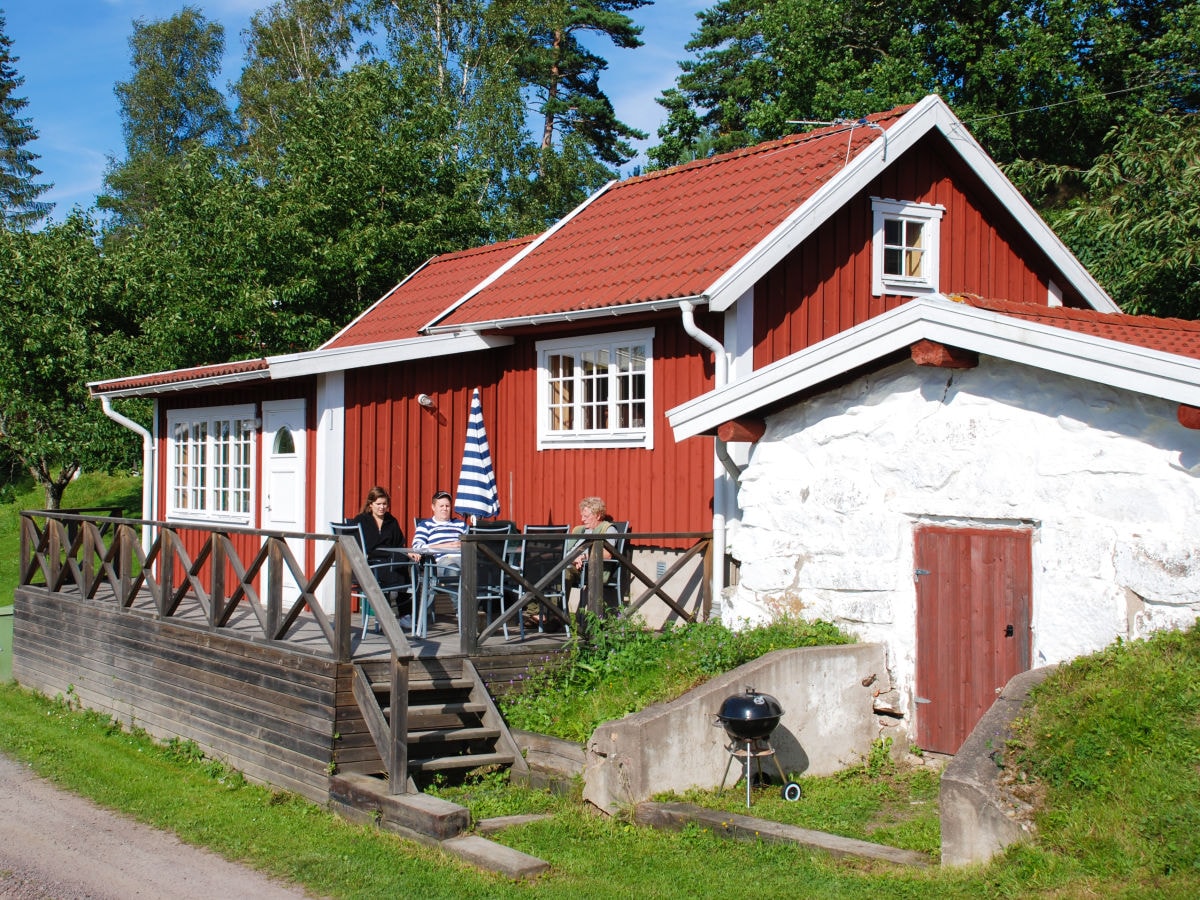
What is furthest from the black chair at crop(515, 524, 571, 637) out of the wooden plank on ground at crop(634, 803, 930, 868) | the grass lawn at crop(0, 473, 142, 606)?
the grass lawn at crop(0, 473, 142, 606)

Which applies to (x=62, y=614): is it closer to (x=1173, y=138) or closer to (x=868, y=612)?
(x=868, y=612)

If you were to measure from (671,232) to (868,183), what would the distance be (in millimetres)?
2015

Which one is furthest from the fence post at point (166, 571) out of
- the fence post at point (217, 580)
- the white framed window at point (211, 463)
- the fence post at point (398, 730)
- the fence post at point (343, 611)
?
the fence post at point (398, 730)

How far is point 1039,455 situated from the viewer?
311 inches

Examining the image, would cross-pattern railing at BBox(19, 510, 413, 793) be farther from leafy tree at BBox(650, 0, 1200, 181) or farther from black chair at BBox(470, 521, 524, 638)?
leafy tree at BBox(650, 0, 1200, 181)

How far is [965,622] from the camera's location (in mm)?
8438

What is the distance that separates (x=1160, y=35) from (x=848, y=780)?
790 inches

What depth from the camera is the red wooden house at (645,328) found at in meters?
11.0


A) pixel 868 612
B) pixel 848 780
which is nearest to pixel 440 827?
pixel 848 780

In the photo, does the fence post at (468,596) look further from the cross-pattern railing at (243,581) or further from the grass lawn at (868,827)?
the grass lawn at (868,827)

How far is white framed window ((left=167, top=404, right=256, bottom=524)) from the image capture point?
559 inches

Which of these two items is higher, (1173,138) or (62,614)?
(1173,138)

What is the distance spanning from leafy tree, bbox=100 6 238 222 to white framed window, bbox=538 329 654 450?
93.1ft

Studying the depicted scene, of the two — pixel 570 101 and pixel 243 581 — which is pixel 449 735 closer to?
pixel 243 581
